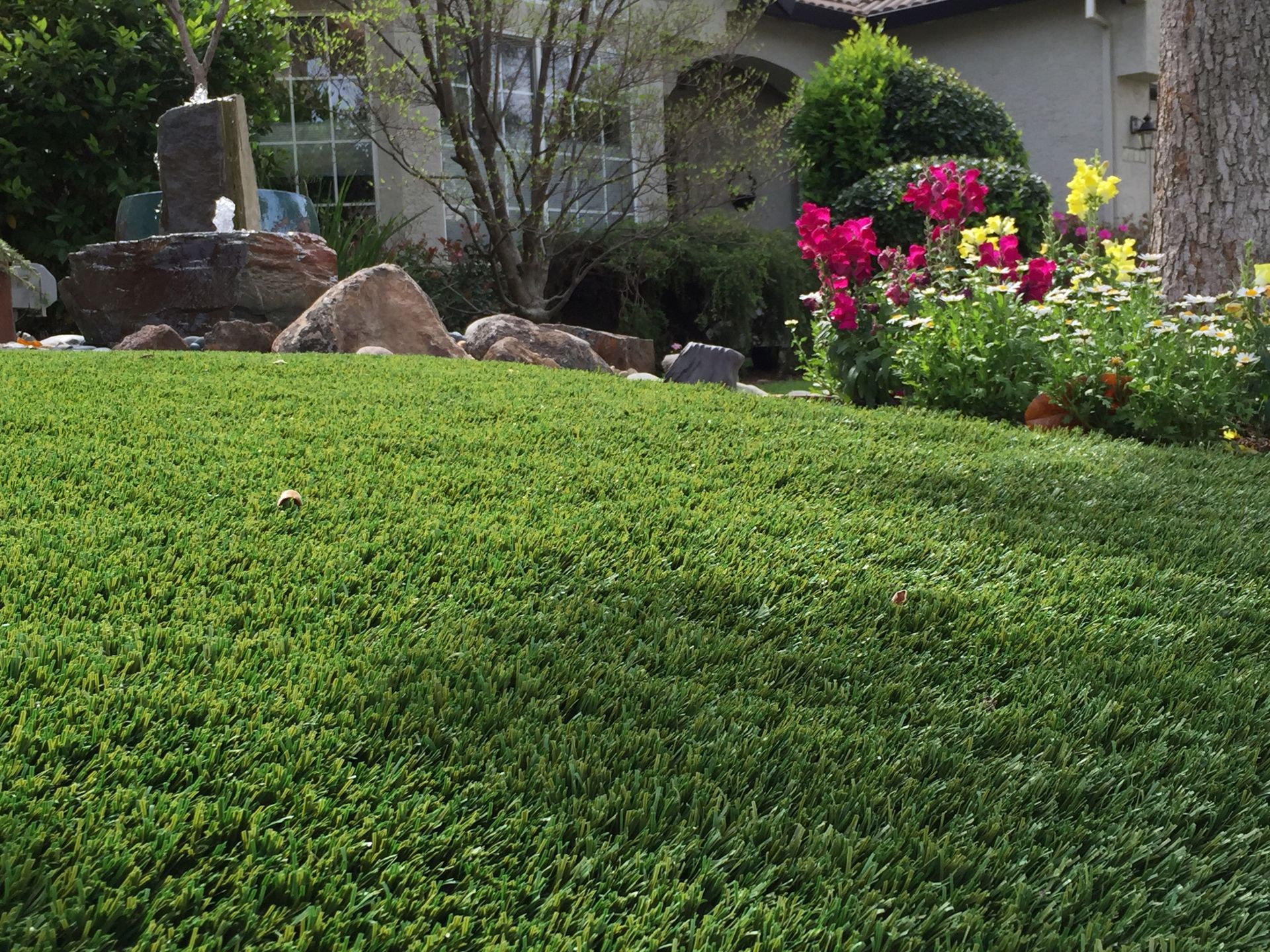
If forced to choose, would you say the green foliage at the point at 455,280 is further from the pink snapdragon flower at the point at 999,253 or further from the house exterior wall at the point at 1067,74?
the house exterior wall at the point at 1067,74

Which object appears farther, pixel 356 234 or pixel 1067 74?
pixel 1067 74

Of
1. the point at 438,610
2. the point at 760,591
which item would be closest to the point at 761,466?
the point at 760,591

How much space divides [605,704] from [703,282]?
10473 mm

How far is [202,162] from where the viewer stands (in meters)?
8.49

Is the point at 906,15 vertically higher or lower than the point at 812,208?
higher

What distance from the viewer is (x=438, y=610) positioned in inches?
91.2

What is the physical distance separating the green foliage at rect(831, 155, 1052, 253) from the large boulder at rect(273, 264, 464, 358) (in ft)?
23.8

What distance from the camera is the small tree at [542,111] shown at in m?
10.5

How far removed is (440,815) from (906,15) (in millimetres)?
18882

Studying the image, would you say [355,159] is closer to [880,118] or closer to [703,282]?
[703,282]

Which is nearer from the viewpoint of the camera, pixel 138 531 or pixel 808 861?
pixel 808 861

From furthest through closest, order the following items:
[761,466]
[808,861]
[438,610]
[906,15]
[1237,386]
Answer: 1. [906,15]
2. [1237,386]
3. [761,466]
4. [438,610]
5. [808,861]

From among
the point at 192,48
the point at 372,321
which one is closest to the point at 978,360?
the point at 372,321

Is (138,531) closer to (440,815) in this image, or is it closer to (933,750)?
(440,815)
